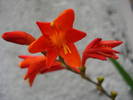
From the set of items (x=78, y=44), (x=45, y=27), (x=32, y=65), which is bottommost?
(x=78, y=44)

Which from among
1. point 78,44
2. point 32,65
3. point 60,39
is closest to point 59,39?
point 60,39

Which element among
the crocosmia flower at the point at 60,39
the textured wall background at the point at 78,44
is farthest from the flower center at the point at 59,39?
the textured wall background at the point at 78,44

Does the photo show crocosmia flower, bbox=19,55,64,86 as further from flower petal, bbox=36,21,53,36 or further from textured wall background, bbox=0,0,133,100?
textured wall background, bbox=0,0,133,100

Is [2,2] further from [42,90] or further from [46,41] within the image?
[46,41]

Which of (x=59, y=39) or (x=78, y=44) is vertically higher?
(x=59, y=39)

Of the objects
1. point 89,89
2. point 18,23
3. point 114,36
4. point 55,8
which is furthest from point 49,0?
point 89,89

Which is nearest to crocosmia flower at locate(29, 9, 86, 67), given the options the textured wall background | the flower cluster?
the flower cluster

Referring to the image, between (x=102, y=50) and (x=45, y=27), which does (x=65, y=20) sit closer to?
(x=45, y=27)
